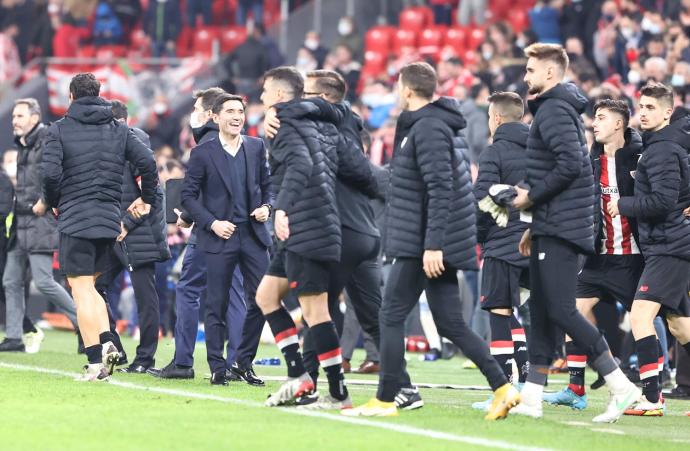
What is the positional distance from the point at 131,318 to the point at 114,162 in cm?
698

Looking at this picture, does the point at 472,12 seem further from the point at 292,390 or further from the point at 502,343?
the point at 292,390

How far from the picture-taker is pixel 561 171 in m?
8.86

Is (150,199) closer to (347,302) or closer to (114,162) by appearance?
(114,162)

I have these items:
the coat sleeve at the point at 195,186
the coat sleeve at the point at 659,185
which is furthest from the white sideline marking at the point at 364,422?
the coat sleeve at the point at 659,185

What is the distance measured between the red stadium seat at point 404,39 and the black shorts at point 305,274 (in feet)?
53.9

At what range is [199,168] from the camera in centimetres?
1105

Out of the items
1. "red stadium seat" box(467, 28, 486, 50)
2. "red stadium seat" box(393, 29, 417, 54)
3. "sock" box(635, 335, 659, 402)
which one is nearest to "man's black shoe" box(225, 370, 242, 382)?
"sock" box(635, 335, 659, 402)

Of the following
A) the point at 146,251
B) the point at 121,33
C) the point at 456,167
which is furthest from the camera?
the point at 121,33

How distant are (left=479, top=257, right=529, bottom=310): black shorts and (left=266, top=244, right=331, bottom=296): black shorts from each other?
6.04 feet

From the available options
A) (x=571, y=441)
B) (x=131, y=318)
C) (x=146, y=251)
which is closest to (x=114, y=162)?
(x=146, y=251)

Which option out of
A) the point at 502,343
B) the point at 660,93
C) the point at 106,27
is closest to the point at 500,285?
the point at 502,343

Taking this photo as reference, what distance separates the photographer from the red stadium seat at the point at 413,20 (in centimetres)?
2570

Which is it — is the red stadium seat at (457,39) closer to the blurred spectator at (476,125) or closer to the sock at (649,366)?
the blurred spectator at (476,125)

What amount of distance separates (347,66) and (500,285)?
13649 millimetres
